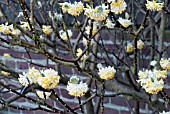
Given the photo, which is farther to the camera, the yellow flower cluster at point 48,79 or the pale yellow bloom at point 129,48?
the pale yellow bloom at point 129,48

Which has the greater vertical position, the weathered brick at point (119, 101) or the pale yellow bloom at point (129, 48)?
the pale yellow bloom at point (129, 48)

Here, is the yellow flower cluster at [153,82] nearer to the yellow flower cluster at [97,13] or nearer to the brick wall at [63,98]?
the yellow flower cluster at [97,13]

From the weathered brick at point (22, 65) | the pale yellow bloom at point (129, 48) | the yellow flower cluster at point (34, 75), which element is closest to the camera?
the yellow flower cluster at point (34, 75)

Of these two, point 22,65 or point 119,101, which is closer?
point 119,101

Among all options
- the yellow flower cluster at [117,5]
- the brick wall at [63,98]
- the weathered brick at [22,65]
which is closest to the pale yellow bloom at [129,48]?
the brick wall at [63,98]

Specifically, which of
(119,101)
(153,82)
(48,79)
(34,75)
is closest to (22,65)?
(119,101)

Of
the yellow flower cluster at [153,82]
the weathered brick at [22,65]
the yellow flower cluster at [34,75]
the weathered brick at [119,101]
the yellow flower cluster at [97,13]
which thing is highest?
the yellow flower cluster at [97,13]

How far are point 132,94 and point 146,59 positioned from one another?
52 cm

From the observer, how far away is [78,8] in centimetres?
99

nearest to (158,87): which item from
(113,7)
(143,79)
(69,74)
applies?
(143,79)

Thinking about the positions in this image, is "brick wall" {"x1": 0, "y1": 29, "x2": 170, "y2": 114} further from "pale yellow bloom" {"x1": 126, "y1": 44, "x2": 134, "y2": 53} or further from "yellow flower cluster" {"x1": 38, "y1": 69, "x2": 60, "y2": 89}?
"yellow flower cluster" {"x1": 38, "y1": 69, "x2": 60, "y2": 89}

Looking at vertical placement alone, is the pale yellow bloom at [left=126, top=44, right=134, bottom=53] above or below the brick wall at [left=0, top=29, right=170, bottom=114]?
above

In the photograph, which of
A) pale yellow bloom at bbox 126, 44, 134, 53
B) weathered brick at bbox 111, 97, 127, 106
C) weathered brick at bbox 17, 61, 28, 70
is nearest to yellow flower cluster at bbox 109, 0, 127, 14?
pale yellow bloom at bbox 126, 44, 134, 53

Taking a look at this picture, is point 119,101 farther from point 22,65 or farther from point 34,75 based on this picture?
point 34,75
